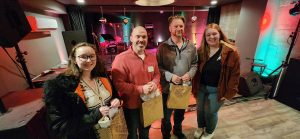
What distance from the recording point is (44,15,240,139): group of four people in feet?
2.85

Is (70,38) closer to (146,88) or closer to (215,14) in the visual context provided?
(146,88)

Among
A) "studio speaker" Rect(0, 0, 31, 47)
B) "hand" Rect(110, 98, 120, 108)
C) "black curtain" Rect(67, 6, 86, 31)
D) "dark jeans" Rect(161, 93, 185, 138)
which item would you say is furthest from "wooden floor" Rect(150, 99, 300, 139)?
"black curtain" Rect(67, 6, 86, 31)

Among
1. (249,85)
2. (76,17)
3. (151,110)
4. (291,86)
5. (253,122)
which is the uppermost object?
(76,17)

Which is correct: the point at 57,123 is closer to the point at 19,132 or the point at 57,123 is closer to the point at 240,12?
the point at 19,132

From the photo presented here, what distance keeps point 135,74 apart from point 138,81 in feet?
0.24

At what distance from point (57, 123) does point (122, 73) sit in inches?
22.1

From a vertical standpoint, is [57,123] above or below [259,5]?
below

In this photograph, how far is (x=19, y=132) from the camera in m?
0.83

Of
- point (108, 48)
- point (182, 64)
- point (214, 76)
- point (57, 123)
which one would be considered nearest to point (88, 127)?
point (57, 123)

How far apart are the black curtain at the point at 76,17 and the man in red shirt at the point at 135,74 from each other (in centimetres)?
405

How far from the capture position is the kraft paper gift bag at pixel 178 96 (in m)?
1.47

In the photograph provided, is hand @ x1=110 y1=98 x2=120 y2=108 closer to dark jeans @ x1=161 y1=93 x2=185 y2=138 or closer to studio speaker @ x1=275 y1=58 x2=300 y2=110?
dark jeans @ x1=161 y1=93 x2=185 y2=138

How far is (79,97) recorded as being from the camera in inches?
34.9

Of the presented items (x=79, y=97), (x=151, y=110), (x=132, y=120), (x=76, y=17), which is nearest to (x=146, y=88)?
(x=151, y=110)
